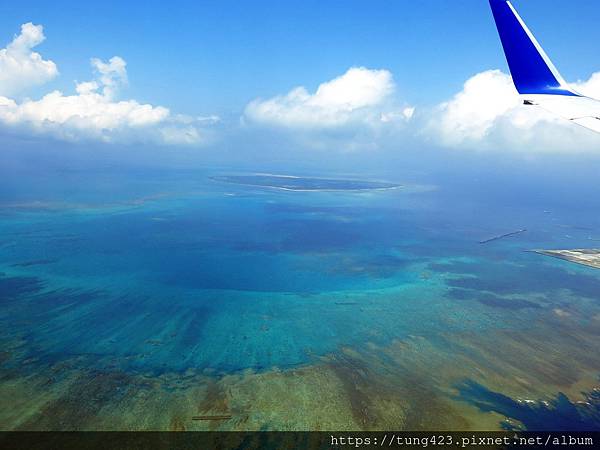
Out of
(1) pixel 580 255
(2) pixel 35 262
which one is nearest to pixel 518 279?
(1) pixel 580 255

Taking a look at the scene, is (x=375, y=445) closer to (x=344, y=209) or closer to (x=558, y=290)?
(x=558, y=290)

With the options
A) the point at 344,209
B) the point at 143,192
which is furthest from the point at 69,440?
the point at 143,192

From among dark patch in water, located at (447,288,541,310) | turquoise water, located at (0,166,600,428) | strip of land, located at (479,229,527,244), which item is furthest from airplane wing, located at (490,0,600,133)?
strip of land, located at (479,229,527,244)

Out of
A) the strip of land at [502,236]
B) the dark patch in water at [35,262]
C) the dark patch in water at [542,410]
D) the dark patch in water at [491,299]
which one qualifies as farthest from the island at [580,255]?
the dark patch in water at [35,262]

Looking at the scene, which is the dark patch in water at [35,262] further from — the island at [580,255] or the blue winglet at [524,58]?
the island at [580,255]

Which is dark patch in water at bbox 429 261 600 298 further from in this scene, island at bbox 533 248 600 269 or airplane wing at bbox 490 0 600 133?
airplane wing at bbox 490 0 600 133

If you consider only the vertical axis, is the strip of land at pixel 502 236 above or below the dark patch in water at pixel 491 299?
above
